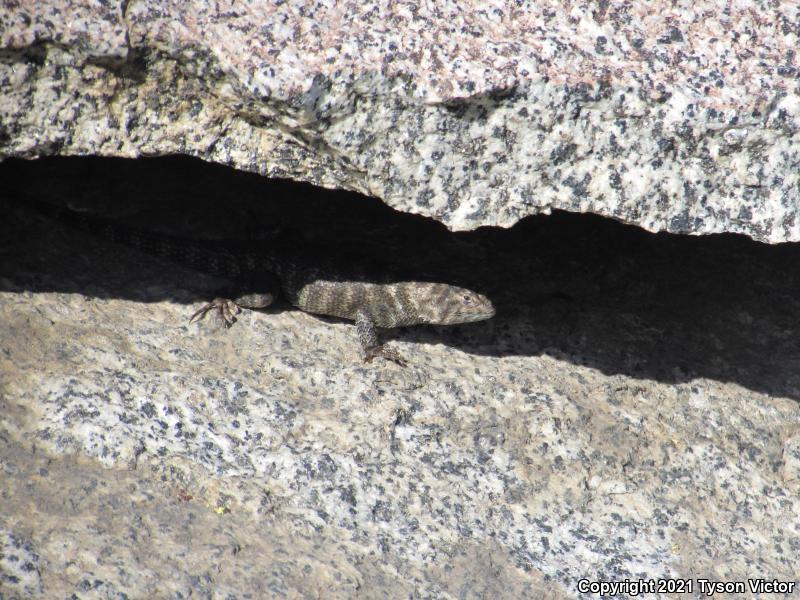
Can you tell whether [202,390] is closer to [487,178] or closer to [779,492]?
[487,178]

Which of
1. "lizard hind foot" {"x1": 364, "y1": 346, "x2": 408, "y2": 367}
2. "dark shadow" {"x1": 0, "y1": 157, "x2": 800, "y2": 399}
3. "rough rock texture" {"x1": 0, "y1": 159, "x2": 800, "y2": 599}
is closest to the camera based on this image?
"rough rock texture" {"x1": 0, "y1": 159, "x2": 800, "y2": 599}

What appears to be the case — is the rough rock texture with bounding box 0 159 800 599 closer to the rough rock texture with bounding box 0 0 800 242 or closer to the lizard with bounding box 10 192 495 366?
the lizard with bounding box 10 192 495 366

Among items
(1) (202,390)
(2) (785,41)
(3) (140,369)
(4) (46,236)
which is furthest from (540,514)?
(4) (46,236)

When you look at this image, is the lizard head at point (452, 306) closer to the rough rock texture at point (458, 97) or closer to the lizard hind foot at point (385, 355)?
the lizard hind foot at point (385, 355)

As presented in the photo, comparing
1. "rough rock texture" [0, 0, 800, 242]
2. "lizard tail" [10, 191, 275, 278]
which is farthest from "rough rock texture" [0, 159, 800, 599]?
"rough rock texture" [0, 0, 800, 242]

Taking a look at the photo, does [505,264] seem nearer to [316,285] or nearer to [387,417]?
[316,285]

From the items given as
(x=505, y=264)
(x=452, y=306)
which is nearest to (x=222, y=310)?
(x=452, y=306)
